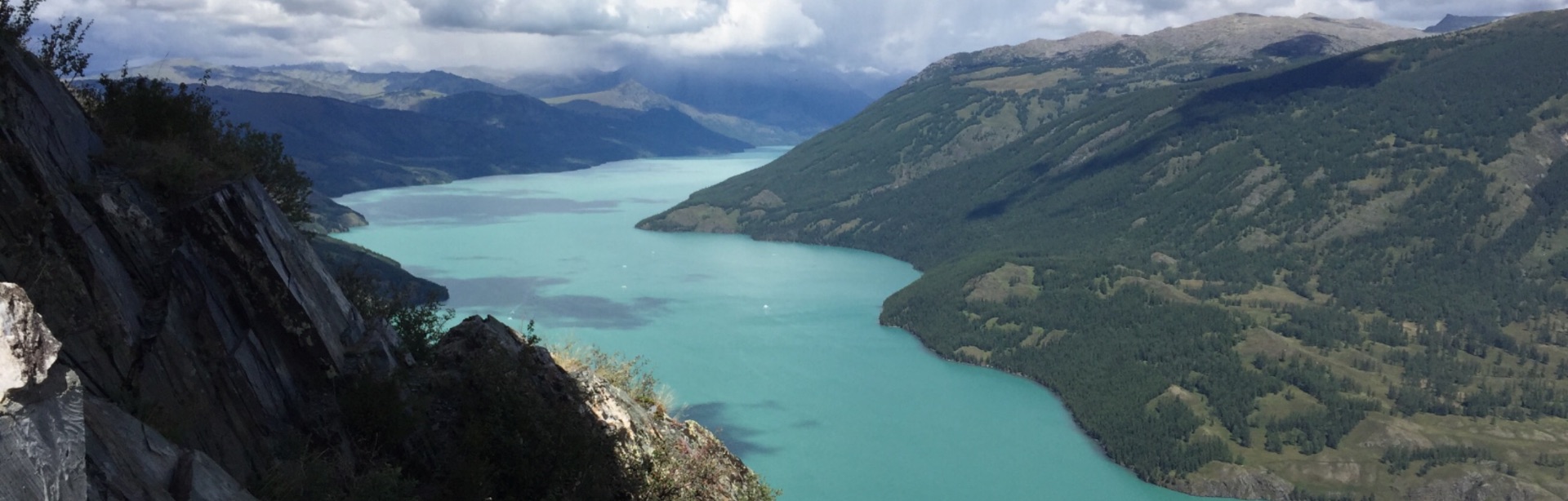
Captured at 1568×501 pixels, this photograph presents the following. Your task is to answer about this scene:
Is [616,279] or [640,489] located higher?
[640,489]

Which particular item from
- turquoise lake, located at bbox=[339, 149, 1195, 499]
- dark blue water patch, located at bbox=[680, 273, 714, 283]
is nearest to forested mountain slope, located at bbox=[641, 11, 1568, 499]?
turquoise lake, located at bbox=[339, 149, 1195, 499]

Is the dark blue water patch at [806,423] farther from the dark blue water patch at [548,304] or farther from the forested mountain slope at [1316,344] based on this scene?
the dark blue water patch at [548,304]

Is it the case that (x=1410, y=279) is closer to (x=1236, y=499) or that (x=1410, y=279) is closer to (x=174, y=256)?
(x=1236, y=499)

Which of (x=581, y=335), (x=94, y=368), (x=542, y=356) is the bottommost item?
(x=581, y=335)

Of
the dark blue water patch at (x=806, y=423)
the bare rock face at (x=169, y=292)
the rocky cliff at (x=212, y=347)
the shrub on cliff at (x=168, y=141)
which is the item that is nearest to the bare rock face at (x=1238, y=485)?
the dark blue water patch at (x=806, y=423)

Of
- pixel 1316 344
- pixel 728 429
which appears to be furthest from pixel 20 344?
pixel 1316 344

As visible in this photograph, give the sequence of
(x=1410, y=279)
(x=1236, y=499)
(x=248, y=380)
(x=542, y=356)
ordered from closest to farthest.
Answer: (x=248, y=380), (x=542, y=356), (x=1236, y=499), (x=1410, y=279)

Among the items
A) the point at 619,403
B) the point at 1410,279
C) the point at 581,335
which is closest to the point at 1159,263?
the point at 1410,279
